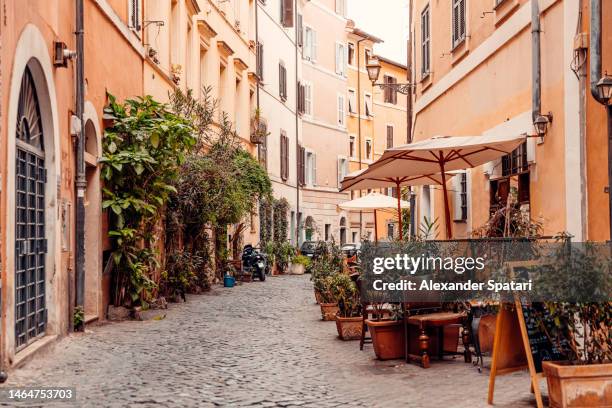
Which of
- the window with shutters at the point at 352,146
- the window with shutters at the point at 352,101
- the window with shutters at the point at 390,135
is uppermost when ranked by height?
the window with shutters at the point at 352,101

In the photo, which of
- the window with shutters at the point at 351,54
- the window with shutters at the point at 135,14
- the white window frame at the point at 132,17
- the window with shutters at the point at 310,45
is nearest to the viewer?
the white window frame at the point at 132,17

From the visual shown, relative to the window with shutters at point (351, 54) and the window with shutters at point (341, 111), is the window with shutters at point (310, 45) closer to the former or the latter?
the window with shutters at point (341, 111)

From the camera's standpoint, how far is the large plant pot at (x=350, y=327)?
11.2m

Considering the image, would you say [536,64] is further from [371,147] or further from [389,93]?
[389,93]

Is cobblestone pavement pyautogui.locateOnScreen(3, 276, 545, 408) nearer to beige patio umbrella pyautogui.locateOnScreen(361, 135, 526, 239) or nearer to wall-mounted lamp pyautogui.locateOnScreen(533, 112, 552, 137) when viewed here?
beige patio umbrella pyautogui.locateOnScreen(361, 135, 526, 239)

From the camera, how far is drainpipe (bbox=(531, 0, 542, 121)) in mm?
12727

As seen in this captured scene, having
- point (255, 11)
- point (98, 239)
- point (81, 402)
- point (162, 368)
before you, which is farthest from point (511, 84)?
point (255, 11)

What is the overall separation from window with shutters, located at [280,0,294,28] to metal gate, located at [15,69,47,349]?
26.7 m

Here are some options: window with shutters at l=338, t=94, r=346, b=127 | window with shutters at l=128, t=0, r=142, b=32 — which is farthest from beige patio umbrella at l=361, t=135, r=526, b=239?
window with shutters at l=338, t=94, r=346, b=127

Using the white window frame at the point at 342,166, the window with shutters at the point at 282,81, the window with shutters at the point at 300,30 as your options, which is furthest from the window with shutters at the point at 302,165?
the white window frame at the point at 342,166

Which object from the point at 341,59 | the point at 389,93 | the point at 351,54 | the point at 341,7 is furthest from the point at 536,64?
the point at 389,93

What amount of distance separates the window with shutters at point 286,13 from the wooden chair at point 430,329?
28.1m

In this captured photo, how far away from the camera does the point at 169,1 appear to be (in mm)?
19328

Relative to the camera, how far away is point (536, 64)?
1280 cm
